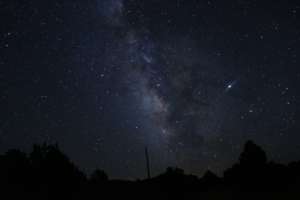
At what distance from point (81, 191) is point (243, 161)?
44.2 ft

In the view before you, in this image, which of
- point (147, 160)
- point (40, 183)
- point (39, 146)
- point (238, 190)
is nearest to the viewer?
point (40, 183)

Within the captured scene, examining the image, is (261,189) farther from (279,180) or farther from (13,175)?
(13,175)

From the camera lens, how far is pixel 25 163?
27.0 meters

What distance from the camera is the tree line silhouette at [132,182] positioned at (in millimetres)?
24547

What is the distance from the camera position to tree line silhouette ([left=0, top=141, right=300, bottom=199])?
2455 centimetres

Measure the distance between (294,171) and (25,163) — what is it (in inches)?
807

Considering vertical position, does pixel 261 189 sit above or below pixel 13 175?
below

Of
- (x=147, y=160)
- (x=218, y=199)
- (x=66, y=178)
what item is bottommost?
(x=218, y=199)

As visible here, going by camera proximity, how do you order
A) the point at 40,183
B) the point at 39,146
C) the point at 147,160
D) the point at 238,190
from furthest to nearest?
the point at 147,160, the point at 39,146, the point at 238,190, the point at 40,183

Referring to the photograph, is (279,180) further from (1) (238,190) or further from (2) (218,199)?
(2) (218,199)

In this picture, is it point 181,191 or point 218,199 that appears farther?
point 181,191

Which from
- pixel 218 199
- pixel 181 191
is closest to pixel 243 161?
pixel 218 199

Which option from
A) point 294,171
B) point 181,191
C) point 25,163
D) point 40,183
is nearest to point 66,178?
point 40,183

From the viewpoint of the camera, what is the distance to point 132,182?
31.9 metres
